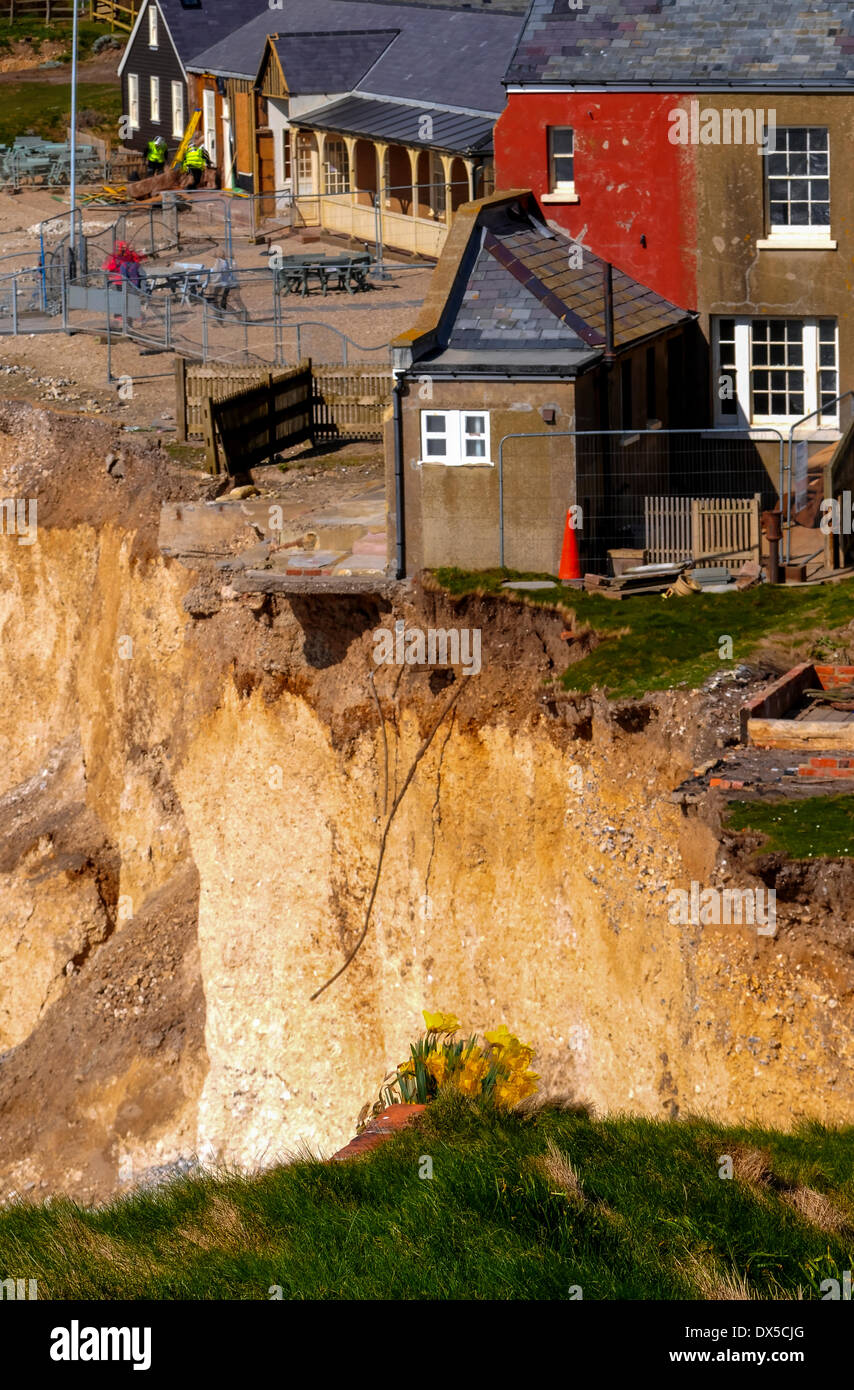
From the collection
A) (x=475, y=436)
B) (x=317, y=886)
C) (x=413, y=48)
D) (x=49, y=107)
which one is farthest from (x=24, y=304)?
(x=49, y=107)

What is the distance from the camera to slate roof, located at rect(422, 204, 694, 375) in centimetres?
2548

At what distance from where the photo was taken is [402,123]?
153 ft

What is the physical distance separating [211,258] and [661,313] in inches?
741

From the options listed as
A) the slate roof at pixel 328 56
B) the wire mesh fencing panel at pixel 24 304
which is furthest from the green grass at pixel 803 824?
the slate roof at pixel 328 56

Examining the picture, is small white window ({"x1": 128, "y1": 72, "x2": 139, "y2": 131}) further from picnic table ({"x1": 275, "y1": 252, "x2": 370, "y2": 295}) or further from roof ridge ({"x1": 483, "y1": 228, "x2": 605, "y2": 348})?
roof ridge ({"x1": 483, "y1": 228, "x2": 605, "y2": 348})

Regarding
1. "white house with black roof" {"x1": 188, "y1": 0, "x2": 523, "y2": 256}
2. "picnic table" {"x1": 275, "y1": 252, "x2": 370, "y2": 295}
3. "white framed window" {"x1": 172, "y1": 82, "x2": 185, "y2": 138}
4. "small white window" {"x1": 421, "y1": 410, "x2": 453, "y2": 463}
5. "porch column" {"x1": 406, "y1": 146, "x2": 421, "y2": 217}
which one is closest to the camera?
"small white window" {"x1": 421, "y1": 410, "x2": 453, "y2": 463}

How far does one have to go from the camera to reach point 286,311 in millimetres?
40031

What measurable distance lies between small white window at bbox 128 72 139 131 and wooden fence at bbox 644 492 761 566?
132 ft

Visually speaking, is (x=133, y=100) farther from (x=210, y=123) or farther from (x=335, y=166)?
(x=335, y=166)

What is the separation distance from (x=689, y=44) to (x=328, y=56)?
23.8 m

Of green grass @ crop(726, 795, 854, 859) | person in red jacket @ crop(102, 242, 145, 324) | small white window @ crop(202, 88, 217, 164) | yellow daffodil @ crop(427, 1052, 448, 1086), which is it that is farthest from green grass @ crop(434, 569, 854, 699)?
small white window @ crop(202, 88, 217, 164)

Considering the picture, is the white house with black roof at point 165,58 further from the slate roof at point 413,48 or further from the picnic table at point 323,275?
the picnic table at point 323,275

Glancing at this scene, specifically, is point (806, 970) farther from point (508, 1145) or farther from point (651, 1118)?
point (508, 1145)
